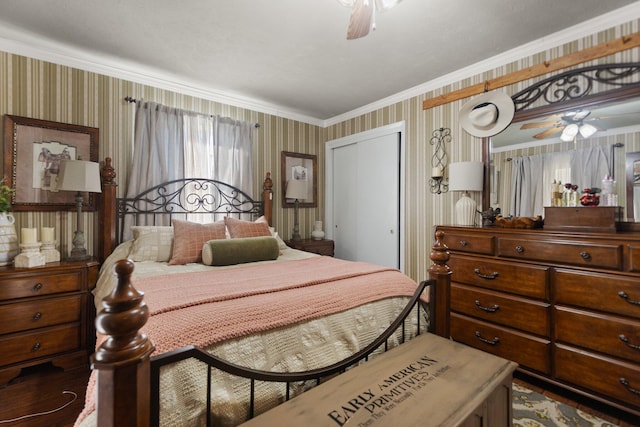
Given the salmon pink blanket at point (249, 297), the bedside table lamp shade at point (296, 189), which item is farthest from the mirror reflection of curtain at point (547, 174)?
the bedside table lamp shade at point (296, 189)

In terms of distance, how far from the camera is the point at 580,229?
1956 millimetres

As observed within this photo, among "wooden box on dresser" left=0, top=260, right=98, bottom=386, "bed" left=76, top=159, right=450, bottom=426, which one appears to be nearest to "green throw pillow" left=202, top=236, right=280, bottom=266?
"bed" left=76, top=159, right=450, bottom=426

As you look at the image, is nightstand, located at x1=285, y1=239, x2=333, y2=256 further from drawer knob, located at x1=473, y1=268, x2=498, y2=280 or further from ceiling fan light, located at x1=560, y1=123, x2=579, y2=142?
ceiling fan light, located at x1=560, y1=123, x2=579, y2=142

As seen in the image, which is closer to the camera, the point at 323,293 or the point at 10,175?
the point at 323,293

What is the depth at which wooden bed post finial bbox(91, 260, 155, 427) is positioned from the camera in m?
0.65

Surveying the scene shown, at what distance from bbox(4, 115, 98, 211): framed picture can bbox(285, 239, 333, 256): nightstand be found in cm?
208

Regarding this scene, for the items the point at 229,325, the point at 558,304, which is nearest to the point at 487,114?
the point at 558,304

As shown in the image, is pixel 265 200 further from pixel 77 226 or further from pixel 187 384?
pixel 187 384

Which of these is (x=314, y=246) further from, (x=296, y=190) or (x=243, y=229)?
(x=243, y=229)

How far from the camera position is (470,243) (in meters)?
2.40

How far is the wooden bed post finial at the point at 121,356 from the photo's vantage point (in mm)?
652

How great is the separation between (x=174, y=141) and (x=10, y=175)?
1.28 meters

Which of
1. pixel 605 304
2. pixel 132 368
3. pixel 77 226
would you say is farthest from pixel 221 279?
pixel 605 304

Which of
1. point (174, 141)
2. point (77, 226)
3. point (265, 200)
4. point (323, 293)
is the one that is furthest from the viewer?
point (265, 200)
